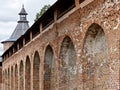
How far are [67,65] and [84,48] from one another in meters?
2.60

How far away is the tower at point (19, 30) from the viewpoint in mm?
40406

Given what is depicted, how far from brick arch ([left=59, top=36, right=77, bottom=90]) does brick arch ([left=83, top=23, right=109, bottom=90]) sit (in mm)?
2088

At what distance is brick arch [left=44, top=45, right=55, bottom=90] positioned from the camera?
16812 mm

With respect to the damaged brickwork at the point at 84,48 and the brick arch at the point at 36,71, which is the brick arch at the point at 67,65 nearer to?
the damaged brickwork at the point at 84,48

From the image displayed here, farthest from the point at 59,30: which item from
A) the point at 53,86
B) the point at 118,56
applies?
the point at 118,56

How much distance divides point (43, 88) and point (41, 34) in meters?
2.66

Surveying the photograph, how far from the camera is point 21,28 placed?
40656 mm

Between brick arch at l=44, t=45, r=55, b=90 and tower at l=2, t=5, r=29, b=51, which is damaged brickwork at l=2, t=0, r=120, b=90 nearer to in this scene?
brick arch at l=44, t=45, r=55, b=90

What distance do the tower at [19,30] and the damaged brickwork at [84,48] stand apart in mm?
22561

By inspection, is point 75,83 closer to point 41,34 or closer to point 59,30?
point 59,30

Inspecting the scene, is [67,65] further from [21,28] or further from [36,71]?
[21,28]

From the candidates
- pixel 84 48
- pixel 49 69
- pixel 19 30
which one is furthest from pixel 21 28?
pixel 84 48

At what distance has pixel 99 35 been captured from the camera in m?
11.1

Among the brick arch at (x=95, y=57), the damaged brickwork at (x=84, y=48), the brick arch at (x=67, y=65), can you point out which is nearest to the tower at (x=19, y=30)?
the damaged brickwork at (x=84, y=48)
